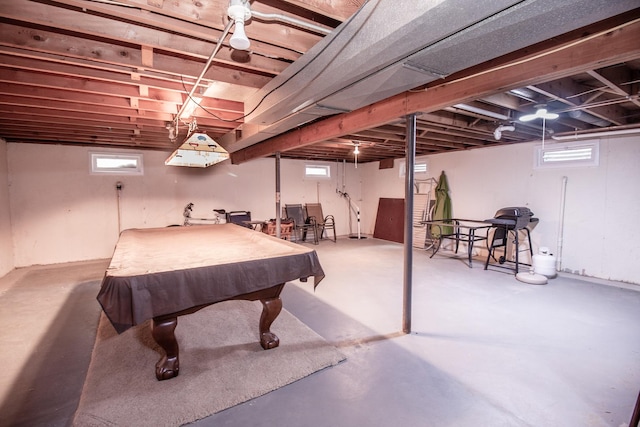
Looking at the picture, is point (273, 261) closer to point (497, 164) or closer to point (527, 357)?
point (527, 357)

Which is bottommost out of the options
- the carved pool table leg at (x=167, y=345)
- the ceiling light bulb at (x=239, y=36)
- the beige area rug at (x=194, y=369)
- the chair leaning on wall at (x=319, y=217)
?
the beige area rug at (x=194, y=369)

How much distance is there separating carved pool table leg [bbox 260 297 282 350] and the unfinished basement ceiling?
1756 millimetres

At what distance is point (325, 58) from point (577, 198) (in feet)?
17.2

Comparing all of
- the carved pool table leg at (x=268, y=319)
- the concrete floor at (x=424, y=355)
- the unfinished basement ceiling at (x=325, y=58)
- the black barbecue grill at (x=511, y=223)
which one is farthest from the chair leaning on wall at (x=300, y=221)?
the carved pool table leg at (x=268, y=319)

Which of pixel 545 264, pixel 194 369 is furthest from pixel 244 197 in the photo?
pixel 545 264

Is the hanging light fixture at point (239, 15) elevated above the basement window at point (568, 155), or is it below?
above

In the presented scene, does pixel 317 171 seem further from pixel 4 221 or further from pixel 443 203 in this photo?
pixel 4 221

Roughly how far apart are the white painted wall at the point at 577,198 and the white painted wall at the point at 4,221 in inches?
347

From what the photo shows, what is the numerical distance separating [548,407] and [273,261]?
2.07 m

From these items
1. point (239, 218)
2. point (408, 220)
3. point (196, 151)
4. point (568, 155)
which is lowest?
point (239, 218)

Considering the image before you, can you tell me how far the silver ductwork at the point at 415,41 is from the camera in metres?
1.28

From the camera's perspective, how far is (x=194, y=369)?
235 centimetres

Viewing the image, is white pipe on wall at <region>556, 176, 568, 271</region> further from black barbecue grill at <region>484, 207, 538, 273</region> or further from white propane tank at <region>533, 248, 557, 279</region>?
white propane tank at <region>533, 248, 557, 279</region>

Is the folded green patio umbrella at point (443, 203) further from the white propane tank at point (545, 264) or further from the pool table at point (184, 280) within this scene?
the pool table at point (184, 280)
